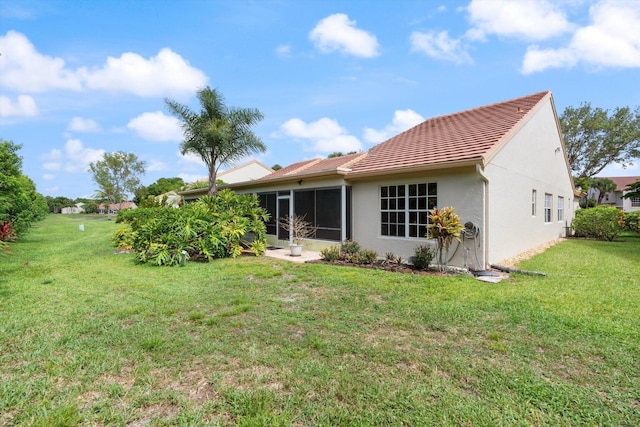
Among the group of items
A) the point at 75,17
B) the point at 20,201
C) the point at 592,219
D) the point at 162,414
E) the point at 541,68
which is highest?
the point at 541,68

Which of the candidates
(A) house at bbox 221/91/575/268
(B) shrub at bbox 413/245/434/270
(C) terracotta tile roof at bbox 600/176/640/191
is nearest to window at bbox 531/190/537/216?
(A) house at bbox 221/91/575/268

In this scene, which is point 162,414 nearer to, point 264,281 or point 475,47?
point 264,281

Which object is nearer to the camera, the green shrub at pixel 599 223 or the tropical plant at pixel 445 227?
the tropical plant at pixel 445 227

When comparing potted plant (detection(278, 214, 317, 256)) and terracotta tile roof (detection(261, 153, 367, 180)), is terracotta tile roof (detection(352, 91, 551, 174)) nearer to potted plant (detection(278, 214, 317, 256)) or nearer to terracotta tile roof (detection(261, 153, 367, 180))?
terracotta tile roof (detection(261, 153, 367, 180))

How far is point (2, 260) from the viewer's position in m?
10.6

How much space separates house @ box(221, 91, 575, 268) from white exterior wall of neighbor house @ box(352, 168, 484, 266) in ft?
0.09

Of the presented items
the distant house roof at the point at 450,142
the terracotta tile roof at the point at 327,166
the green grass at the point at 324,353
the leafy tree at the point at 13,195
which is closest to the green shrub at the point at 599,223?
the distant house roof at the point at 450,142

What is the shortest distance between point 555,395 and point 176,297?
19.1ft

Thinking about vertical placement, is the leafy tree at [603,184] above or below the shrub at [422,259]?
above

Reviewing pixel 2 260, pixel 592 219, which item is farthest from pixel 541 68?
pixel 2 260

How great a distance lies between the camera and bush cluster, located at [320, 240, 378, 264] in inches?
357

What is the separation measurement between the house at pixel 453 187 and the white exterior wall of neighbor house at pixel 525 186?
0.10 ft

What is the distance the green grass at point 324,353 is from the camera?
2.64 m

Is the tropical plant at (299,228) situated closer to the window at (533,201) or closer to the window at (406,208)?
the window at (406,208)
